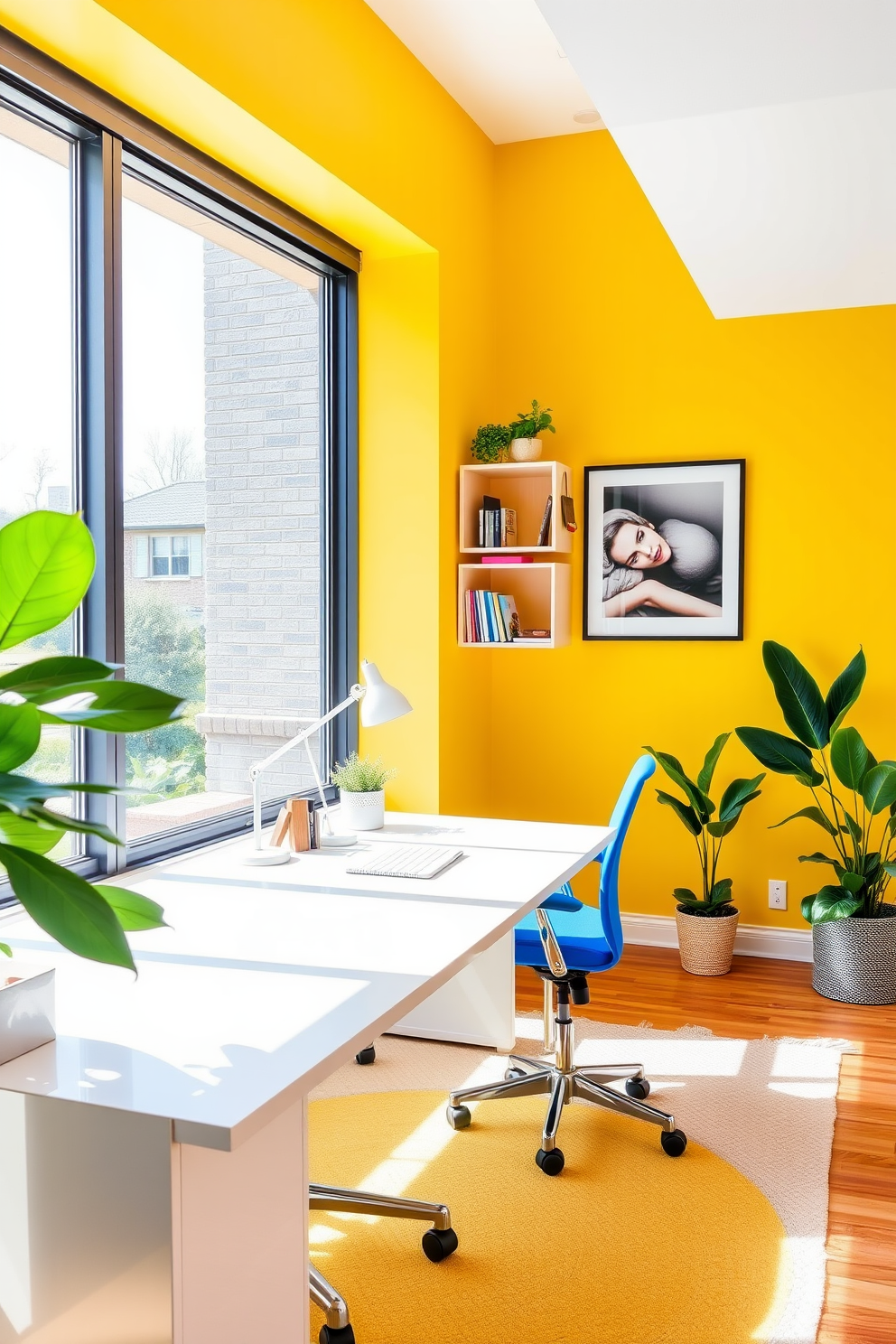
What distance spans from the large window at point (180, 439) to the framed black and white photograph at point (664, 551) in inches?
41.0

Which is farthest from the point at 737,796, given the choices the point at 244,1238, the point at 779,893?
the point at 244,1238

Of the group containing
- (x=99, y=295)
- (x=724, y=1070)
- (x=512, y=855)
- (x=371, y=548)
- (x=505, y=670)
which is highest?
(x=99, y=295)

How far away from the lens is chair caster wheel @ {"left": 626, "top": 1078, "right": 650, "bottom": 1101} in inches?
123

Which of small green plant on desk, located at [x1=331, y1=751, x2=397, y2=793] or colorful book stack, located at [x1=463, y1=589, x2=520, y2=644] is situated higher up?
colorful book stack, located at [x1=463, y1=589, x2=520, y2=644]

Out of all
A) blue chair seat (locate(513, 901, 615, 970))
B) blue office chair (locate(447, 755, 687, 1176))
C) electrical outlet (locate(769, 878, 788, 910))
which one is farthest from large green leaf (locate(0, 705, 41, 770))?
electrical outlet (locate(769, 878, 788, 910))

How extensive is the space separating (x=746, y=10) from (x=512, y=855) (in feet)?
6.15

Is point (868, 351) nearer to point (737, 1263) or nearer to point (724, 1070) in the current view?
point (724, 1070)

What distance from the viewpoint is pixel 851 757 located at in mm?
3904

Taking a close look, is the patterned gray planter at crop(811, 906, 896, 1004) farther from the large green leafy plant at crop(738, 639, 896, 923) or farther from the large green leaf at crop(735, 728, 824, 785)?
the large green leaf at crop(735, 728, 824, 785)

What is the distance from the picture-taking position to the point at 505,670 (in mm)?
4754

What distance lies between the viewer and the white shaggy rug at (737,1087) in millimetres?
2551

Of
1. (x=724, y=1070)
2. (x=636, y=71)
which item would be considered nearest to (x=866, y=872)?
(x=724, y=1070)

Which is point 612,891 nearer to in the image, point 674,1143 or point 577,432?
point 674,1143

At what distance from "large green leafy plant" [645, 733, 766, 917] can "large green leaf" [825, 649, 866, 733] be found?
1.15 ft
